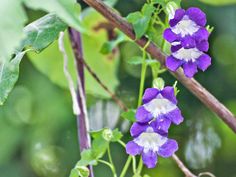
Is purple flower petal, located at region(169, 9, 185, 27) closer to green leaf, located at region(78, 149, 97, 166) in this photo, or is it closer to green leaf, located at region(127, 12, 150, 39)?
green leaf, located at region(127, 12, 150, 39)

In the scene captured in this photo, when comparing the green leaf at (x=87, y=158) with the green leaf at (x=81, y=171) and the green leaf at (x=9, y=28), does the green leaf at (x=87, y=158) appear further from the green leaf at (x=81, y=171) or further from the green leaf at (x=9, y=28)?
the green leaf at (x=9, y=28)

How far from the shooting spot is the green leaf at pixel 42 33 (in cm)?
56

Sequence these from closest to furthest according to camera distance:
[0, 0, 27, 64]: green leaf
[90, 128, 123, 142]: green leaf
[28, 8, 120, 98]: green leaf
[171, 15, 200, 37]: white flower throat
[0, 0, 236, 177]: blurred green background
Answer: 1. [0, 0, 27, 64]: green leaf
2. [171, 15, 200, 37]: white flower throat
3. [90, 128, 123, 142]: green leaf
4. [28, 8, 120, 98]: green leaf
5. [0, 0, 236, 177]: blurred green background

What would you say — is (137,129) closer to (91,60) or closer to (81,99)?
(81,99)

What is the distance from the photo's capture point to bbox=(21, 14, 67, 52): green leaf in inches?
22.2

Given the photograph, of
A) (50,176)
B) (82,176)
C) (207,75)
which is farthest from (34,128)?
(82,176)

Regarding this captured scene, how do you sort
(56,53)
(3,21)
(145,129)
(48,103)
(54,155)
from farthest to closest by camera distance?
(54,155)
(48,103)
(56,53)
(145,129)
(3,21)

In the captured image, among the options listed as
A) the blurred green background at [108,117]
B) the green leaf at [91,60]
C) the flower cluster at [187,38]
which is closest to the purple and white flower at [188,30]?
the flower cluster at [187,38]

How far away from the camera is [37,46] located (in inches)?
22.2

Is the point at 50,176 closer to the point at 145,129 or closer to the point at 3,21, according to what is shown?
Answer: the point at 145,129

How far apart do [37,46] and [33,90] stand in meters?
0.58

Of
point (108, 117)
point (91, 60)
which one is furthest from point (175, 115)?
point (108, 117)

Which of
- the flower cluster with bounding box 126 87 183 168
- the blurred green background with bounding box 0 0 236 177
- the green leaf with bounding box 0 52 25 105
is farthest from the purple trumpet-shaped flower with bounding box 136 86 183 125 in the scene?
the blurred green background with bounding box 0 0 236 177

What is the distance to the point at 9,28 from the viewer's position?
347mm
